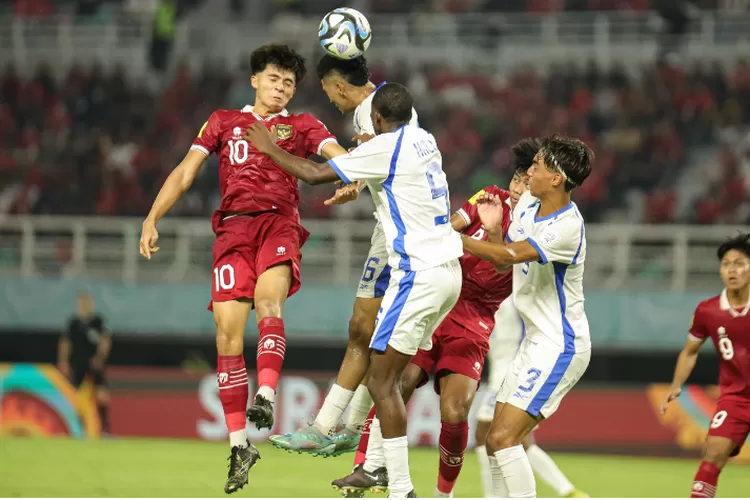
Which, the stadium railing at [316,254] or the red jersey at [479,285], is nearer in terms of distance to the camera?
the red jersey at [479,285]

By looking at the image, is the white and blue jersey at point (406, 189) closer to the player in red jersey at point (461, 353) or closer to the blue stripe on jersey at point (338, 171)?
the blue stripe on jersey at point (338, 171)

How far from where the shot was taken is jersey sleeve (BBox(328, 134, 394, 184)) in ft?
23.2

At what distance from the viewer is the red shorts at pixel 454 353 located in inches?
332

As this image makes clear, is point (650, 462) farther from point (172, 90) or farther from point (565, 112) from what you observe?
point (172, 90)

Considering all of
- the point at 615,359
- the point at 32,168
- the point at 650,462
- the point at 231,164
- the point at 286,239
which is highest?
the point at 32,168

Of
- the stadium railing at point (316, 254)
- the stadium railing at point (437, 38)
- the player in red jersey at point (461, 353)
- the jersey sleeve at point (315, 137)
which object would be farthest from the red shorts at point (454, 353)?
the stadium railing at point (437, 38)

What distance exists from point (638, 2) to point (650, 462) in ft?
35.6

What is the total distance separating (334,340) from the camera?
16.6 meters

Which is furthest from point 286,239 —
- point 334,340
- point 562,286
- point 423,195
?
point 334,340

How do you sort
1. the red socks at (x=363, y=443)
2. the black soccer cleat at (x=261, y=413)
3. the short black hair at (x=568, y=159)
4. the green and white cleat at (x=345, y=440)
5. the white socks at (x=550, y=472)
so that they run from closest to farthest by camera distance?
the black soccer cleat at (x=261, y=413), the short black hair at (x=568, y=159), the green and white cleat at (x=345, y=440), the red socks at (x=363, y=443), the white socks at (x=550, y=472)

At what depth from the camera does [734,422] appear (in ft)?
30.8

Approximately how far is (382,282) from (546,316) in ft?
4.17

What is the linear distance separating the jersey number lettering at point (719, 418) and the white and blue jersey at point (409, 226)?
137 inches

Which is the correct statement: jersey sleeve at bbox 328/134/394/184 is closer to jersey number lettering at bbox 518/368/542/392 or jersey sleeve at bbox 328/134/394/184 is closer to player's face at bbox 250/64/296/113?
player's face at bbox 250/64/296/113
